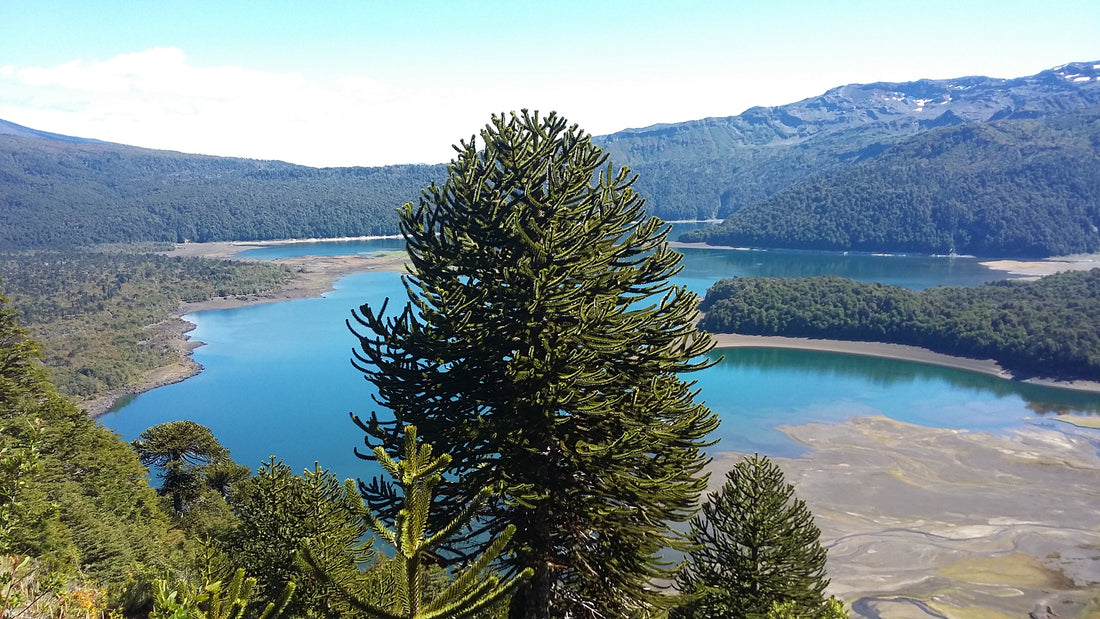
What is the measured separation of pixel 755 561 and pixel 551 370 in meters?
13.3

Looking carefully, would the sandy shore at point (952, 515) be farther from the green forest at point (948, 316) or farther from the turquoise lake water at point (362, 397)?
the green forest at point (948, 316)

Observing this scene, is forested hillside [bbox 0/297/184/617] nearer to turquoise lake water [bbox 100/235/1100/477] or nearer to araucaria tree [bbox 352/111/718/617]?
araucaria tree [bbox 352/111/718/617]

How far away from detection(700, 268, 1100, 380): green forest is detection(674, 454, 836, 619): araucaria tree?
256 ft

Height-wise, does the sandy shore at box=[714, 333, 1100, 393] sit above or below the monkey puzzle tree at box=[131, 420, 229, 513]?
below

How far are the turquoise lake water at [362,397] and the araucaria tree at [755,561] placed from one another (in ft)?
115

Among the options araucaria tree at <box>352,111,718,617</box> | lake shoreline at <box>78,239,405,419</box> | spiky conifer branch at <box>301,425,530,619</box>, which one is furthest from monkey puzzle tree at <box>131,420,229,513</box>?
lake shoreline at <box>78,239,405,419</box>

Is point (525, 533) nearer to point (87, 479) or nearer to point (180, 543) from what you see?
point (180, 543)

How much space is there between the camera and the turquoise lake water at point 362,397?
5991 cm

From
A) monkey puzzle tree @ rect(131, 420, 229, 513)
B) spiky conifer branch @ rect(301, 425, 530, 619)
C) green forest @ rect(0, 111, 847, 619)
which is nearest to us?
spiky conifer branch @ rect(301, 425, 530, 619)

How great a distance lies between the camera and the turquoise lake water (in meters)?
59.9

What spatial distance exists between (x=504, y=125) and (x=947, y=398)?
7783 cm

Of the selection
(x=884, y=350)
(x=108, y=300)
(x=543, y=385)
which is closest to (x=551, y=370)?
(x=543, y=385)

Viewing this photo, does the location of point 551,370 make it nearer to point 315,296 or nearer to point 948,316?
point 948,316

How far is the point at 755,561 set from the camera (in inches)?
754
